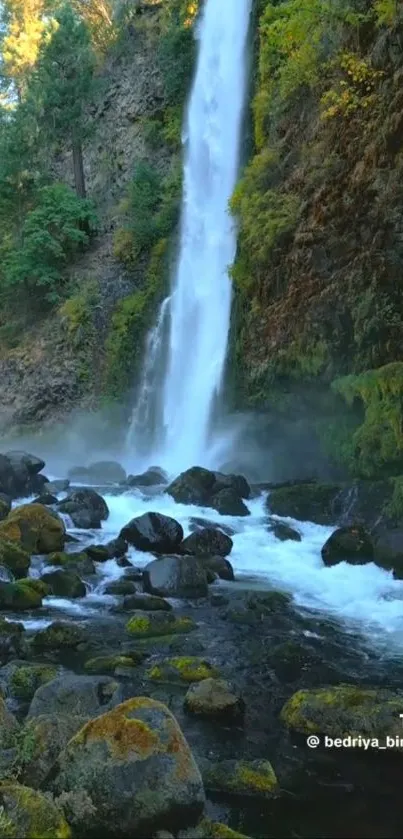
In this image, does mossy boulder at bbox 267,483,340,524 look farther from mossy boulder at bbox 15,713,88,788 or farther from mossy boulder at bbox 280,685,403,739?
mossy boulder at bbox 15,713,88,788

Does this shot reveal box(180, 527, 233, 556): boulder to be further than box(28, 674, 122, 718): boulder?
Yes

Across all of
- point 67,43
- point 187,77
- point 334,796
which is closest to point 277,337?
point 334,796

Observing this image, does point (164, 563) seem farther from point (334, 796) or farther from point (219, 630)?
point (334, 796)

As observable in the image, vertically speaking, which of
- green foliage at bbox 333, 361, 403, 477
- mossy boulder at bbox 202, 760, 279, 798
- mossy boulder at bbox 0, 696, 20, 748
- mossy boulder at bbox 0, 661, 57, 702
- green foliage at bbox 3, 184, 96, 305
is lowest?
mossy boulder at bbox 0, 661, 57, 702

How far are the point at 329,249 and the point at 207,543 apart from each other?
25.7ft

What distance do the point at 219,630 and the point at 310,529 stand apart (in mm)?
5495

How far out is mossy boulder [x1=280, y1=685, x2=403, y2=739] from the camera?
6.23m

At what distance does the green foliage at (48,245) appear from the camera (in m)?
29.8

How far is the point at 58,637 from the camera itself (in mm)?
8578

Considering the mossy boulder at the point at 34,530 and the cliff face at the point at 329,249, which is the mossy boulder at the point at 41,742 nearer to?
the mossy boulder at the point at 34,530

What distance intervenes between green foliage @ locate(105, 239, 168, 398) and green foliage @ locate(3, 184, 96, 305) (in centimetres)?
401

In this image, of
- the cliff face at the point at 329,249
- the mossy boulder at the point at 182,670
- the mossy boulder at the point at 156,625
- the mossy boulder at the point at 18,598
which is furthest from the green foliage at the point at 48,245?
the mossy boulder at the point at 182,670

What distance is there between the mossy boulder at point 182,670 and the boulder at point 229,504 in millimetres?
7592

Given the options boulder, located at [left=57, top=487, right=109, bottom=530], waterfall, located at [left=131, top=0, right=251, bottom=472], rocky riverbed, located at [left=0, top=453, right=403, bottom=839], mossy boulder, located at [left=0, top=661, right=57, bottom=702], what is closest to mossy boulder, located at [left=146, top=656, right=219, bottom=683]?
rocky riverbed, located at [left=0, top=453, right=403, bottom=839]
